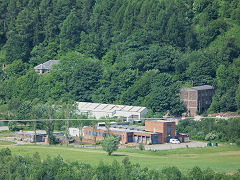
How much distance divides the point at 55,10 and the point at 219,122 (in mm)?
29416

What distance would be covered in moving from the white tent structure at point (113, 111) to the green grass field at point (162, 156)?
869cm

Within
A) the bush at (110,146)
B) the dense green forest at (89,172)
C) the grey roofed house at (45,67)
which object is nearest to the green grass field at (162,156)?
the bush at (110,146)

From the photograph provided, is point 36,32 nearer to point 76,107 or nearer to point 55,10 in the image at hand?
point 55,10

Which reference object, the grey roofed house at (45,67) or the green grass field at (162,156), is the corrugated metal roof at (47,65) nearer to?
the grey roofed house at (45,67)

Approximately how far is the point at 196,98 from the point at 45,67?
1902cm

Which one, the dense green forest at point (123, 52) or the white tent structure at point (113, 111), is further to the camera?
the dense green forest at point (123, 52)

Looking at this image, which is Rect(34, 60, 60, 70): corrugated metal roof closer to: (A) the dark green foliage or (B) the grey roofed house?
(B) the grey roofed house

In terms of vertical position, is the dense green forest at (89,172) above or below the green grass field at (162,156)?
below

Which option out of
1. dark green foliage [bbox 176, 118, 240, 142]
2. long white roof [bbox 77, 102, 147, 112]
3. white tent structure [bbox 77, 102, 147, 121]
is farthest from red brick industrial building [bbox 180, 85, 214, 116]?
long white roof [bbox 77, 102, 147, 112]

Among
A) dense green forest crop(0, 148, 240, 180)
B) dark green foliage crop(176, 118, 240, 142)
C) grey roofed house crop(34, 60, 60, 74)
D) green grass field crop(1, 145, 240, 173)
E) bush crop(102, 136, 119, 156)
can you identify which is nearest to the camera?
dense green forest crop(0, 148, 240, 180)

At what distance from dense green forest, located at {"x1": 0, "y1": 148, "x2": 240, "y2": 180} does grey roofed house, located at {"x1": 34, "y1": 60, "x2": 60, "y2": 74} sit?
98.5 feet

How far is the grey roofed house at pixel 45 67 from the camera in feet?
207

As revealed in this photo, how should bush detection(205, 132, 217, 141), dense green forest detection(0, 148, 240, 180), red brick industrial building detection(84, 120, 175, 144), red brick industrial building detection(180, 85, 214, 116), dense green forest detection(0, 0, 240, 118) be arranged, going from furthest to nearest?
dense green forest detection(0, 0, 240, 118)
red brick industrial building detection(180, 85, 214, 116)
red brick industrial building detection(84, 120, 175, 144)
bush detection(205, 132, 217, 141)
dense green forest detection(0, 148, 240, 180)

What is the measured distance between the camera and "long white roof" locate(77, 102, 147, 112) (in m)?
51.8
